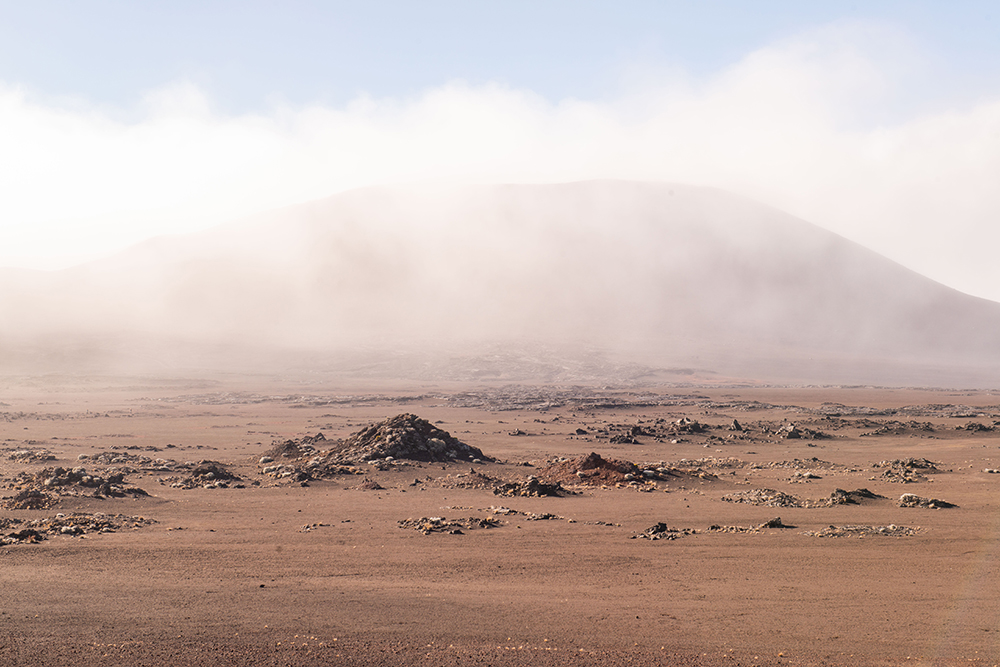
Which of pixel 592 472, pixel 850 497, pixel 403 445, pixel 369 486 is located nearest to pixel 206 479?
pixel 369 486

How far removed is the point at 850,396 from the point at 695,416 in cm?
3109

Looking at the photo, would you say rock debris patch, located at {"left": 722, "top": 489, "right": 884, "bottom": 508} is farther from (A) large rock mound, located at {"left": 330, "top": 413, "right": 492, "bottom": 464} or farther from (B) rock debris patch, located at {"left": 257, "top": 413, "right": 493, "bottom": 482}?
(A) large rock mound, located at {"left": 330, "top": 413, "right": 492, "bottom": 464}

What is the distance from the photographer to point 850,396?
73250 millimetres

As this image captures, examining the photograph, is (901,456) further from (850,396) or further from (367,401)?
(850,396)

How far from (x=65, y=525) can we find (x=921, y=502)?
18.4m

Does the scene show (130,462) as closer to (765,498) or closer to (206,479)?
(206,479)

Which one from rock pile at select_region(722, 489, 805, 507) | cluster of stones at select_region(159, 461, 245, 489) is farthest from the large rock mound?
rock pile at select_region(722, 489, 805, 507)

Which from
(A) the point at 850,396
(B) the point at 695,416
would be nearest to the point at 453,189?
(A) the point at 850,396

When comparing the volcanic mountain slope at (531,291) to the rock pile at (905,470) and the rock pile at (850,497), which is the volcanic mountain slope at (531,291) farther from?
the rock pile at (850,497)

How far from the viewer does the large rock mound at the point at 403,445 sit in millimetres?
24875

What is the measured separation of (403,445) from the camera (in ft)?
82.9

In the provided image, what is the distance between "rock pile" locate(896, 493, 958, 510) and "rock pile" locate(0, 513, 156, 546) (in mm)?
16741

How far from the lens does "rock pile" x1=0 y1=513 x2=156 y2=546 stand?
522 inches

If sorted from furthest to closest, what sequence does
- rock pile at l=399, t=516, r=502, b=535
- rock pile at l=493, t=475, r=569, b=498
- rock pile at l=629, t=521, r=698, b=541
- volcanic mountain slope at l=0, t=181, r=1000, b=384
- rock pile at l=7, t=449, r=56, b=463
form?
volcanic mountain slope at l=0, t=181, r=1000, b=384 < rock pile at l=7, t=449, r=56, b=463 < rock pile at l=493, t=475, r=569, b=498 < rock pile at l=399, t=516, r=502, b=535 < rock pile at l=629, t=521, r=698, b=541
